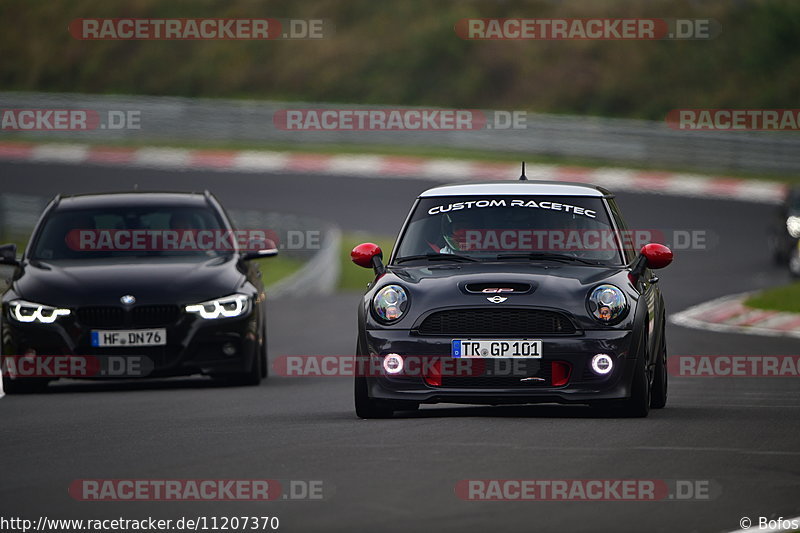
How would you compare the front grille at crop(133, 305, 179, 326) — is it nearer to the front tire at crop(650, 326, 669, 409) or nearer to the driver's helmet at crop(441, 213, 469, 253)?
the driver's helmet at crop(441, 213, 469, 253)

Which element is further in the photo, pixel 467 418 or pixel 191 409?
pixel 191 409

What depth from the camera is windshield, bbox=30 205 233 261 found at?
1366 cm

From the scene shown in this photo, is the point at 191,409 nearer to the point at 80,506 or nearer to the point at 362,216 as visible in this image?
the point at 80,506

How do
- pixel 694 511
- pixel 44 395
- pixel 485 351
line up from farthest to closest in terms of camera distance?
pixel 44 395 → pixel 485 351 → pixel 694 511

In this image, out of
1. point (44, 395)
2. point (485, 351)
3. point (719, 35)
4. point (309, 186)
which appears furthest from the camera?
point (719, 35)

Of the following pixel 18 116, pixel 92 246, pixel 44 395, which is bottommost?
pixel 44 395

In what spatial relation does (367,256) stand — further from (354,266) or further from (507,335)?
(354,266)

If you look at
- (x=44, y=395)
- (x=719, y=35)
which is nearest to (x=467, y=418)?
(x=44, y=395)

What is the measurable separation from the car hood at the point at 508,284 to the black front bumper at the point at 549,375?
12 cm

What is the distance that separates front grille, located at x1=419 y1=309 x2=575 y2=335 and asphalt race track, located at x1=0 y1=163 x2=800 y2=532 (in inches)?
20.7

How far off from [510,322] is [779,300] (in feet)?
38.0

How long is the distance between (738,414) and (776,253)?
1847cm

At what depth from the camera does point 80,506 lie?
285 inches

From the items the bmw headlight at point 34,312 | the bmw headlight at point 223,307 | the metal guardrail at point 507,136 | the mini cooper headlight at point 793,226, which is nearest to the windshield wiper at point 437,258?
the bmw headlight at point 223,307
